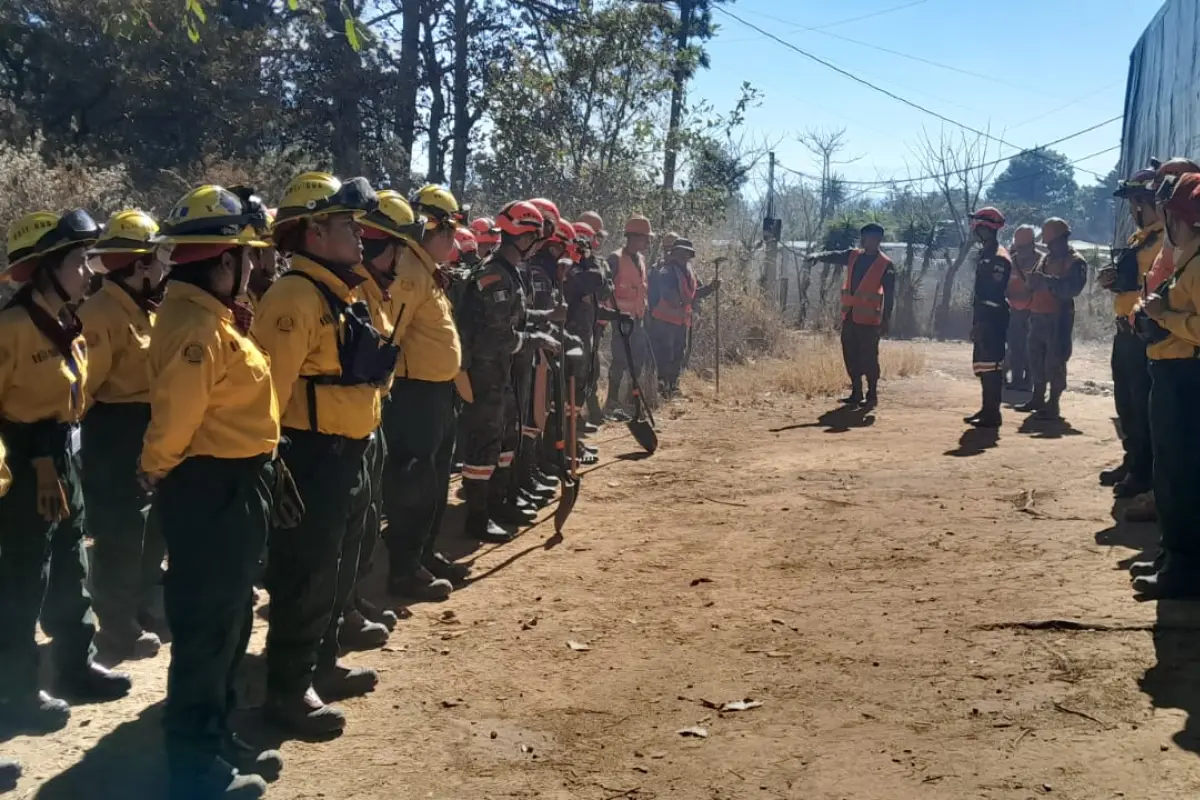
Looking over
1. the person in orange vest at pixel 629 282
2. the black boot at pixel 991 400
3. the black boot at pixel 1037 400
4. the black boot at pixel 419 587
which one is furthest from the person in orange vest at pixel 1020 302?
the black boot at pixel 419 587

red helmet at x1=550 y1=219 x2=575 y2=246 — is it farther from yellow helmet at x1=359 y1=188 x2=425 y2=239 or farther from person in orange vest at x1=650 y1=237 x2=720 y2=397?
person in orange vest at x1=650 y1=237 x2=720 y2=397

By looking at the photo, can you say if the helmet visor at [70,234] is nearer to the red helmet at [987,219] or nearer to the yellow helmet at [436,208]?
the yellow helmet at [436,208]

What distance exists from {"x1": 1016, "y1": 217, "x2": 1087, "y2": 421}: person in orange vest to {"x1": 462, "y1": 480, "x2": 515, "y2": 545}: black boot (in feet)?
21.4

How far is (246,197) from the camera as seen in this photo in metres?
4.11

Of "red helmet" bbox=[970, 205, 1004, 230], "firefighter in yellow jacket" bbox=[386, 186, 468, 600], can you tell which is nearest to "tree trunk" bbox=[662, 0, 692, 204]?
"red helmet" bbox=[970, 205, 1004, 230]

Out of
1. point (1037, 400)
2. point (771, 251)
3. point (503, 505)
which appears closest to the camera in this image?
point (503, 505)

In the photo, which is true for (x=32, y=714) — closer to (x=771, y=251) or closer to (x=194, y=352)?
(x=194, y=352)

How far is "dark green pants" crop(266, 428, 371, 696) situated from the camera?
3.80 metres

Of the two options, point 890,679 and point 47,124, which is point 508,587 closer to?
point 890,679

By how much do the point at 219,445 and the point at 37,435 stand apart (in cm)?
109

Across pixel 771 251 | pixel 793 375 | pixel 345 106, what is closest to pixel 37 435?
pixel 793 375

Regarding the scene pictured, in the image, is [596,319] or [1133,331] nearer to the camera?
[1133,331]

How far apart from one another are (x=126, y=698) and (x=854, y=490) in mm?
5336

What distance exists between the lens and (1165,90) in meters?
9.71
